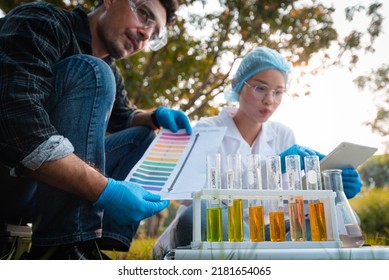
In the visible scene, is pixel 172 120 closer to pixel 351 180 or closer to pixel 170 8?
pixel 170 8

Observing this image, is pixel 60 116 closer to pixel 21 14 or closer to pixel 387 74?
pixel 21 14

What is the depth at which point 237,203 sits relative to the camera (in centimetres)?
118

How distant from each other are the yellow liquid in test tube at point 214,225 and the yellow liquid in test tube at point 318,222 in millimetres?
299

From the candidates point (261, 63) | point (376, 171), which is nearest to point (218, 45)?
point (261, 63)

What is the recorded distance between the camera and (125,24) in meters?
1.97

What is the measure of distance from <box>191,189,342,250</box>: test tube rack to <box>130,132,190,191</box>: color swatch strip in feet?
1.17

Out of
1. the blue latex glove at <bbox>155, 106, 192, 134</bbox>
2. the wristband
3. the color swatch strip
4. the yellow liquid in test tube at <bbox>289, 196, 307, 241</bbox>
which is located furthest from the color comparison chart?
the yellow liquid in test tube at <bbox>289, 196, 307, 241</bbox>

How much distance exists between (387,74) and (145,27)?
4.86 m

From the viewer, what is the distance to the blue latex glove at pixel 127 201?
52.7 inches

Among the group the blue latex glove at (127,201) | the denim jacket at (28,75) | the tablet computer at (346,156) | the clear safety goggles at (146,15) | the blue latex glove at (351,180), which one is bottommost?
the blue latex glove at (127,201)

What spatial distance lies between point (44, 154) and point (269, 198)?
0.75 metres

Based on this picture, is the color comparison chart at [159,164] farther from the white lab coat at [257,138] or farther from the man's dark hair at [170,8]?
the man's dark hair at [170,8]

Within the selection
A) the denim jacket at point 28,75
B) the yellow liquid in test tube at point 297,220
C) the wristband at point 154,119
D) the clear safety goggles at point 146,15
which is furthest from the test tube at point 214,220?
the clear safety goggles at point 146,15
